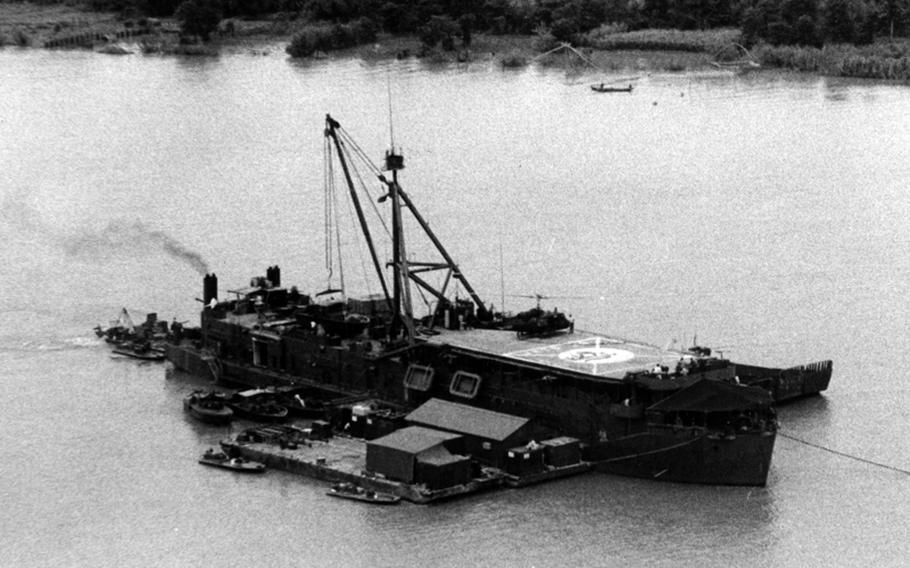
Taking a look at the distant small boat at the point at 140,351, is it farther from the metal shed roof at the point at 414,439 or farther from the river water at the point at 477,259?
the metal shed roof at the point at 414,439

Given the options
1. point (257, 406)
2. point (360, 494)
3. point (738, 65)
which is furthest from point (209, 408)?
point (738, 65)

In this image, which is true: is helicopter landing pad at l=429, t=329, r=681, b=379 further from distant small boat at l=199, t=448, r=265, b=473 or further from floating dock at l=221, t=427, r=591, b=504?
distant small boat at l=199, t=448, r=265, b=473

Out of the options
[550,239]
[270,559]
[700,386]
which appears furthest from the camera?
[550,239]

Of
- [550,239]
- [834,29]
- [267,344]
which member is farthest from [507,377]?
[834,29]

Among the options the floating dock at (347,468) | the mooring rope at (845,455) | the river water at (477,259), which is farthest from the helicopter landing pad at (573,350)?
the mooring rope at (845,455)

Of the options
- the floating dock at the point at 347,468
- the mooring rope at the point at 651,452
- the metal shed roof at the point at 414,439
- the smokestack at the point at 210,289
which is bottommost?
the floating dock at the point at 347,468

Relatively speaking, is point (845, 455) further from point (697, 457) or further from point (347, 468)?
point (347, 468)

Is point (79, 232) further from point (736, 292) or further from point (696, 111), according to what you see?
point (696, 111)
